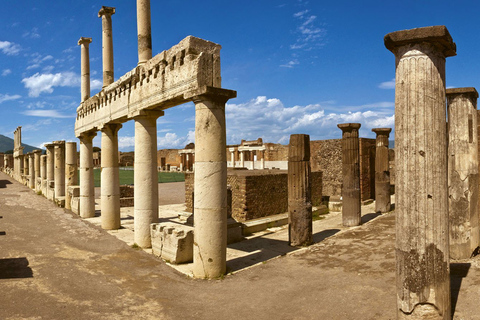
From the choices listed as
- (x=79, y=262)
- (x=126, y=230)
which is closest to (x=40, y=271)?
(x=79, y=262)

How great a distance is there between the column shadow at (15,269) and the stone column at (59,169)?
991 centimetres

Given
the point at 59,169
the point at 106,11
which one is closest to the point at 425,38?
the point at 106,11

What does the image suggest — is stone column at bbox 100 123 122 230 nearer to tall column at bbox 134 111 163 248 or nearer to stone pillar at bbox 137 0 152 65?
tall column at bbox 134 111 163 248

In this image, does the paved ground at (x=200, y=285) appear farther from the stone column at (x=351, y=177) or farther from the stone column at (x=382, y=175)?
the stone column at (x=382, y=175)

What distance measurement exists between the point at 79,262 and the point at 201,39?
548 cm

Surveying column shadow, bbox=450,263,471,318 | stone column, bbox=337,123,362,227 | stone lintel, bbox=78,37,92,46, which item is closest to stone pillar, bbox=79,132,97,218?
stone lintel, bbox=78,37,92,46

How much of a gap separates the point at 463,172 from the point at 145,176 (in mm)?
7098

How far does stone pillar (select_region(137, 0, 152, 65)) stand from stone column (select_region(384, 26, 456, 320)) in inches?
254

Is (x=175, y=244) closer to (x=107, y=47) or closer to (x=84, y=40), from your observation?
(x=107, y=47)

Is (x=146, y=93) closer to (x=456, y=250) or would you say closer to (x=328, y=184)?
(x=456, y=250)

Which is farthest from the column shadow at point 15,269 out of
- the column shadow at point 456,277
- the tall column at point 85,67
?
the tall column at point 85,67

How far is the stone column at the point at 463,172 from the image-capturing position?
6836 mm

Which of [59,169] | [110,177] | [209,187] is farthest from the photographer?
[59,169]

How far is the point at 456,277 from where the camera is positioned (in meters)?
5.80
